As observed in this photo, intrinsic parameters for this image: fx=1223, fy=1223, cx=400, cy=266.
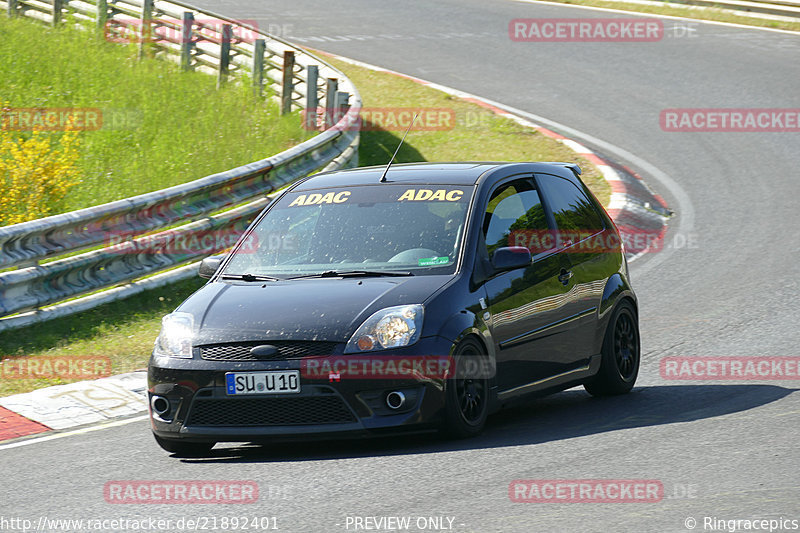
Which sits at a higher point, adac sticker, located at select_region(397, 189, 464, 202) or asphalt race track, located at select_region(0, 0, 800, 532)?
adac sticker, located at select_region(397, 189, 464, 202)

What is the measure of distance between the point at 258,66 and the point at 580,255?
1132cm

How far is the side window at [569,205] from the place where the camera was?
838 cm

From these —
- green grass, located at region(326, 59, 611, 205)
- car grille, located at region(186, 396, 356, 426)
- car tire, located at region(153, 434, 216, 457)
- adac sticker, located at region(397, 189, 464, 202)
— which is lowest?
green grass, located at region(326, 59, 611, 205)

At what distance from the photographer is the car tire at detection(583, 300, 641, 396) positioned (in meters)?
8.41

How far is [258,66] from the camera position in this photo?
18.7m

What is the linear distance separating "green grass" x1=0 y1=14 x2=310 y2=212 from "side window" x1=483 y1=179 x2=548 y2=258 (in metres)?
6.81

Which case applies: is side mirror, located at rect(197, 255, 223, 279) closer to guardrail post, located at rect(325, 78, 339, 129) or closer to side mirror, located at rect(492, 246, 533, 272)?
side mirror, located at rect(492, 246, 533, 272)

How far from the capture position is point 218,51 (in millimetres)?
19750

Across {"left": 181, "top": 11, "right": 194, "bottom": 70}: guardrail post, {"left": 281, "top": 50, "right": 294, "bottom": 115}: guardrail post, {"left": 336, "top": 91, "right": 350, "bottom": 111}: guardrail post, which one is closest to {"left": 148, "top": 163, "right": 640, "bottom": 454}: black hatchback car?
{"left": 336, "top": 91, "right": 350, "bottom": 111}: guardrail post

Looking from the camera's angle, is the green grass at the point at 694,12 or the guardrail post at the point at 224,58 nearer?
the guardrail post at the point at 224,58

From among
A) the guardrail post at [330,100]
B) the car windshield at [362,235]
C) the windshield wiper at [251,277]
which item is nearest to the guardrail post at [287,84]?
the guardrail post at [330,100]

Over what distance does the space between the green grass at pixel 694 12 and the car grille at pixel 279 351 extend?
884 inches

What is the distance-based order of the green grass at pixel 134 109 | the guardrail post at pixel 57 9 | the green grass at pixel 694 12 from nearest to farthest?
the green grass at pixel 134 109
the guardrail post at pixel 57 9
the green grass at pixel 694 12

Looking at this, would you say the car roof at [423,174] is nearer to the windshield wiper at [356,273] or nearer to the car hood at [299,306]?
the windshield wiper at [356,273]
